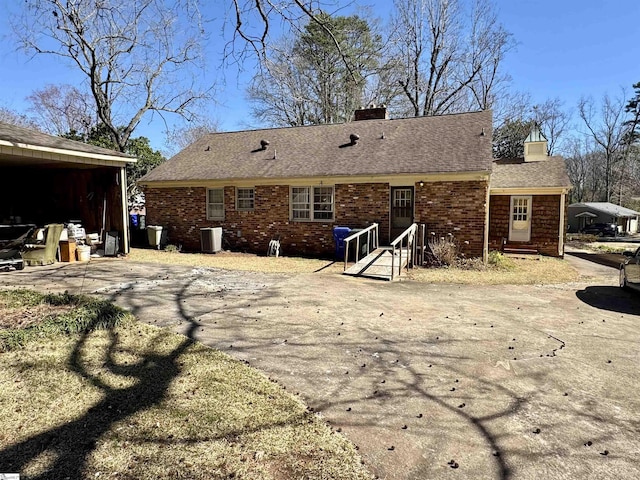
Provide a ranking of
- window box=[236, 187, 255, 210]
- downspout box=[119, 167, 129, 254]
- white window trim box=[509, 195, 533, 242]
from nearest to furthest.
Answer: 1. downspout box=[119, 167, 129, 254]
2. window box=[236, 187, 255, 210]
3. white window trim box=[509, 195, 533, 242]

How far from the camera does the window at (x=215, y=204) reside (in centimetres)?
1504

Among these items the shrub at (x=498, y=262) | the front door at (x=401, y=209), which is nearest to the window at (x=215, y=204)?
the front door at (x=401, y=209)

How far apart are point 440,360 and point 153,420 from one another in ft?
9.84

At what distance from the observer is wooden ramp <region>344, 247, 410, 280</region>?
979 centimetres

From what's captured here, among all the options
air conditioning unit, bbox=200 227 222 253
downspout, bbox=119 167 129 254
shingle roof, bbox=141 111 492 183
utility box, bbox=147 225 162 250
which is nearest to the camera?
downspout, bbox=119 167 129 254

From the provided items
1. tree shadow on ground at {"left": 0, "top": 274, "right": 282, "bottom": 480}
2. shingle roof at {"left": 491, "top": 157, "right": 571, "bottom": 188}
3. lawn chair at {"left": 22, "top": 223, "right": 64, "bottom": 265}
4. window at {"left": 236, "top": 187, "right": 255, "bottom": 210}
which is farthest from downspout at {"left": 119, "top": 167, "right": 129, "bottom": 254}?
shingle roof at {"left": 491, "top": 157, "right": 571, "bottom": 188}

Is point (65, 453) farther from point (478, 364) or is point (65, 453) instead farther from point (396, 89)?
point (396, 89)

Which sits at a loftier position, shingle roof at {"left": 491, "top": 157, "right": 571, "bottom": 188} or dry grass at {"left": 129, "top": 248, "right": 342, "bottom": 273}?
shingle roof at {"left": 491, "top": 157, "right": 571, "bottom": 188}

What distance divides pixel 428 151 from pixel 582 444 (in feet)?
36.9

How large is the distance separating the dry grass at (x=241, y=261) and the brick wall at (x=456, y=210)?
315cm

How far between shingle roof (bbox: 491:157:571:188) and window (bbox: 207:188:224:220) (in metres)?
10.8

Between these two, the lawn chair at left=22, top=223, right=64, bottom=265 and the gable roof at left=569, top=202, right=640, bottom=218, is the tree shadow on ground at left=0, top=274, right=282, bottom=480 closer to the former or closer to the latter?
the lawn chair at left=22, top=223, right=64, bottom=265

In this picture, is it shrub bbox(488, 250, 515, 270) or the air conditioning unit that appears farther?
the air conditioning unit

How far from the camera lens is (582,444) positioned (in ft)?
9.48
